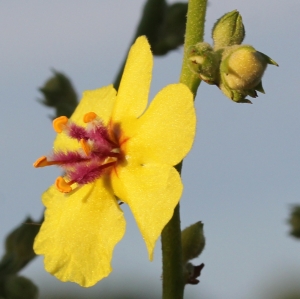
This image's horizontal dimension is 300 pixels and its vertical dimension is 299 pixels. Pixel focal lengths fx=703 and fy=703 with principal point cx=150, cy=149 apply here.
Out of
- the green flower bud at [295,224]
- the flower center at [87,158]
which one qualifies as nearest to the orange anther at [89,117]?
the flower center at [87,158]

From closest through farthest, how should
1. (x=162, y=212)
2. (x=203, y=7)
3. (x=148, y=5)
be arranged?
1. (x=162, y=212)
2. (x=203, y=7)
3. (x=148, y=5)

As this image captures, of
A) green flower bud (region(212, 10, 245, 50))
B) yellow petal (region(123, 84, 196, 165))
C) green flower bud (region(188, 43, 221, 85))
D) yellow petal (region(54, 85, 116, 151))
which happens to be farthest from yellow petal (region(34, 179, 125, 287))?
green flower bud (region(212, 10, 245, 50))

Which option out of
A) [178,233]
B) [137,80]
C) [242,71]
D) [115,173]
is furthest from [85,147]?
[242,71]

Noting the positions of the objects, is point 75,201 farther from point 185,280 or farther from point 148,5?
point 148,5

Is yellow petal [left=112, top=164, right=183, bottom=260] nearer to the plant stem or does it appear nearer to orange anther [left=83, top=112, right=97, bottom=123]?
orange anther [left=83, top=112, right=97, bottom=123]

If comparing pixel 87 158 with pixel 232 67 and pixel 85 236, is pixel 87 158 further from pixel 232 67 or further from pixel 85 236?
pixel 232 67

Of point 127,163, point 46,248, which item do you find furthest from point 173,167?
point 46,248
